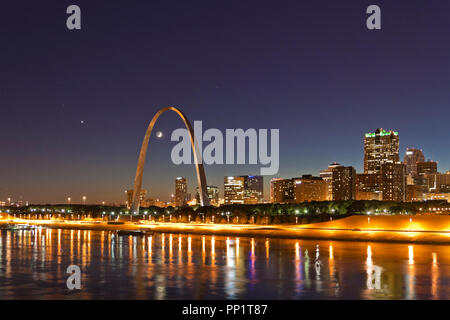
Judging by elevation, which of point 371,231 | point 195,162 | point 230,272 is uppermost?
point 195,162

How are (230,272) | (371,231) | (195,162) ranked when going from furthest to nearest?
(195,162) < (371,231) < (230,272)

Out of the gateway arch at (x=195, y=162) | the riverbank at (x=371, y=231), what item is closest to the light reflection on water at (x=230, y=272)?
the riverbank at (x=371, y=231)

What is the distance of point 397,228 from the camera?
2308 inches

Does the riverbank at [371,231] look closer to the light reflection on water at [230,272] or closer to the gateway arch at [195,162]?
the light reflection on water at [230,272]

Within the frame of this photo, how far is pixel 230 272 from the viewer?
2764 centimetres

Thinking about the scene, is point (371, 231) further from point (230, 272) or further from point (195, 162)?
point (195, 162)

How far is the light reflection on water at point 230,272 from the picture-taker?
21297 mm

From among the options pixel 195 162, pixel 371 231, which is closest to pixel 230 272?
pixel 371 231

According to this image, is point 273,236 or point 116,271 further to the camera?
point 273,236

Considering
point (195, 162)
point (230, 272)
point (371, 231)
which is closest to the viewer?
point (230, 272)

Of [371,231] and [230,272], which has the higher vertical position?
[230,272]
